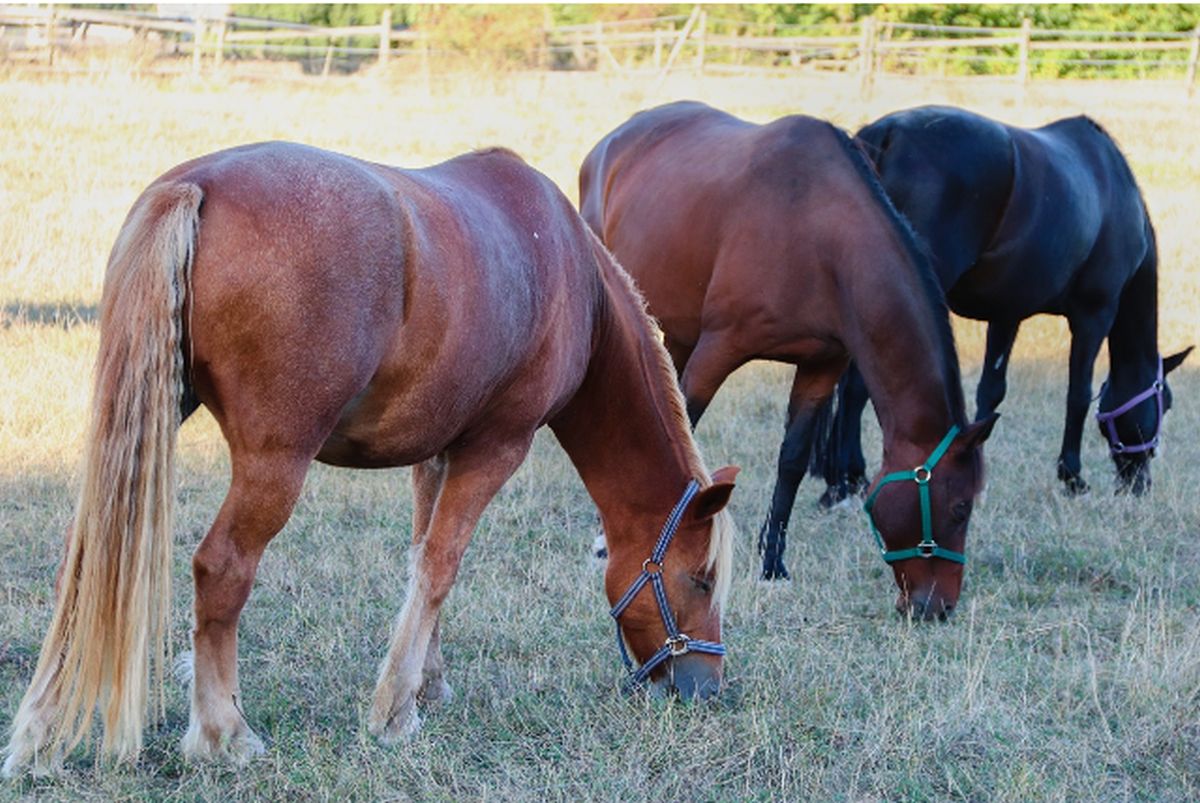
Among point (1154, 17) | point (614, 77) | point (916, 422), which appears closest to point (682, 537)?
point (916, 422)

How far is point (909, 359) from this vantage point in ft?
16.9

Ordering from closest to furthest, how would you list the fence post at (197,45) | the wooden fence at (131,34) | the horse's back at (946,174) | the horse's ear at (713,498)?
the horse's ear at (713,498), the horse's back at (946,174), the wooden fence at (131,34), the fence post at (197,45)

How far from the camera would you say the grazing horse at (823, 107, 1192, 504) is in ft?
21.1

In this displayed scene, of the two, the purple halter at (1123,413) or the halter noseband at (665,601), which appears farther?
the purple halter at (1123,413)

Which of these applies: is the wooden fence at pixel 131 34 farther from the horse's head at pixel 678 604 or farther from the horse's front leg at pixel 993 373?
the horse's head at pixel 678 604

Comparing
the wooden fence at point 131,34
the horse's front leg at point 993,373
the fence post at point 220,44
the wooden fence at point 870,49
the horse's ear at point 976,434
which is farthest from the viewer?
the wooden fence at point 870,49

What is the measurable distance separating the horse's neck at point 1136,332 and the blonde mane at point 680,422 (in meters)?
4.64

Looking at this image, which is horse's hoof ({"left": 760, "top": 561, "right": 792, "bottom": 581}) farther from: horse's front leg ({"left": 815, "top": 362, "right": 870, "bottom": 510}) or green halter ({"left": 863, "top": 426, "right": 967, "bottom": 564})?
horse's front leg ({"left": 815, "top": 362, "right": 870, "bottom": 510})

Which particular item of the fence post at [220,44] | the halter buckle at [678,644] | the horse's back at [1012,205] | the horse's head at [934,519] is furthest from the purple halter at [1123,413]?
the fence post at [220,44]

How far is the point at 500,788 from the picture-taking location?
3.22 m

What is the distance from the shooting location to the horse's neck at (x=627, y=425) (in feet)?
13.1

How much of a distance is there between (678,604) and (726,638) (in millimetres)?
785

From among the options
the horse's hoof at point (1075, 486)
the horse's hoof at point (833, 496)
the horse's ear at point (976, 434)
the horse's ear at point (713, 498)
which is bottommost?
the horse's hoof at point (1075, 486)

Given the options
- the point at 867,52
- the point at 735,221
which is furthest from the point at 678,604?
the point at 867,52
